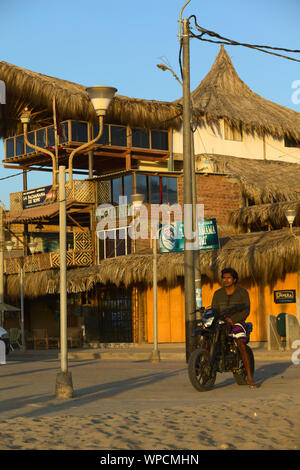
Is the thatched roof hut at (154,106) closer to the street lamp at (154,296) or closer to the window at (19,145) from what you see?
the window at (19,145)

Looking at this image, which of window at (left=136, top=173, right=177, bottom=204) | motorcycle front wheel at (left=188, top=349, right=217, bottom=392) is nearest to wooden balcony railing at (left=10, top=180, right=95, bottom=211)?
window at (left=136, top=173, right=177, bottom=204)

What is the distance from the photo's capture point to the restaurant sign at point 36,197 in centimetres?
4172

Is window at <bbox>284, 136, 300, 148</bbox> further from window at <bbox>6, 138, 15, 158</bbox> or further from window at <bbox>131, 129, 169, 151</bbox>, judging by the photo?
window at <bbox>6, 138, 15, 158</bbox>

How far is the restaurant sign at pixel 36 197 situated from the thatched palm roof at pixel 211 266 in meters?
4.65

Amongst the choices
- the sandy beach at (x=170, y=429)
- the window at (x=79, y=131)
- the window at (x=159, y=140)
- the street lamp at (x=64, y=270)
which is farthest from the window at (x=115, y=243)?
the sandy beach at (x=170, y=429)

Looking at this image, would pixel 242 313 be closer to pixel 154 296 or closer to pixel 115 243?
pixel 154 296

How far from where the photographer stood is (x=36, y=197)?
4275 cm

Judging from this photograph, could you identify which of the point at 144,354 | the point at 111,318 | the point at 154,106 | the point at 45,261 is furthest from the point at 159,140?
the point at 144,354

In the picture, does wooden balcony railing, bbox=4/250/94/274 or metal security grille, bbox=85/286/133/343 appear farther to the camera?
wooden balcony railing, bbox=4/250/94/274

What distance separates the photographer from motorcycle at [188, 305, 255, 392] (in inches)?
480

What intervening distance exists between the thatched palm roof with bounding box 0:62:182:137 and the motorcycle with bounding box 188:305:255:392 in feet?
92.8

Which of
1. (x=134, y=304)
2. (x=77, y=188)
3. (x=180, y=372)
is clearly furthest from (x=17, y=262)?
(x=180, y=372)

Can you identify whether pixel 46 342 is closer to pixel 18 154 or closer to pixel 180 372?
pixel 18 154

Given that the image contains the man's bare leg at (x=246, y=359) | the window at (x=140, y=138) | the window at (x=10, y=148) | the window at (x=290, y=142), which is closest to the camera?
the man's bare leg at (x=246, y=359)
